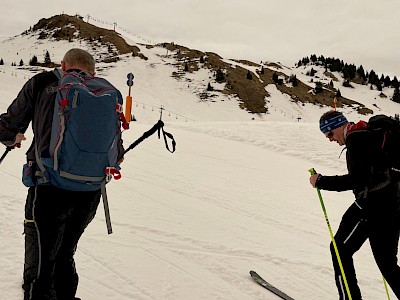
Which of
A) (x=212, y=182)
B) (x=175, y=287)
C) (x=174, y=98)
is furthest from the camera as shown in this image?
(x=174, y=98)

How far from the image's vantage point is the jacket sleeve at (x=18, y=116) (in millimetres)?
2715

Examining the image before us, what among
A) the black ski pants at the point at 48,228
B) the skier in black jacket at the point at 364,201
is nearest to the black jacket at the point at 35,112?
the black ski pants at the point at 48,228

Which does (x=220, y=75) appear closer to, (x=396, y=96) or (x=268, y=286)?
(x=396, y=96)

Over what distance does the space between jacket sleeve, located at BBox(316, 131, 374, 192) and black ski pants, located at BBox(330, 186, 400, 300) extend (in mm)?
234

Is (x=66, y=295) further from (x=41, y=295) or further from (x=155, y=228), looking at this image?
(x=155, y=228)

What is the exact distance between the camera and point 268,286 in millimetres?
4309

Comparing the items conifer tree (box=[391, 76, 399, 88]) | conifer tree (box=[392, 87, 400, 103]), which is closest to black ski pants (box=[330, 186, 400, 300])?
conifer tree (box=[392, 87, 400, 103])

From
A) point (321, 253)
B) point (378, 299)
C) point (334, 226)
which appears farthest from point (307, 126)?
point (378, 299)

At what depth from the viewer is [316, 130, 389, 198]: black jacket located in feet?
10.8

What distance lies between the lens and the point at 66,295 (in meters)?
3.17

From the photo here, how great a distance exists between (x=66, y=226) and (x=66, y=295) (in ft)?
2.13

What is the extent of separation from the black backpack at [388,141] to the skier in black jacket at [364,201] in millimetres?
41

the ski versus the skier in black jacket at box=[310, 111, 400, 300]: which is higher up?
the skier in black jacket at box=[310, 111, 400, 300]

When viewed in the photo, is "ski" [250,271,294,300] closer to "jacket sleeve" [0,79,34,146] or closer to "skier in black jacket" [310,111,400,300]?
"skier in black jacket" [310,111,400,300]
